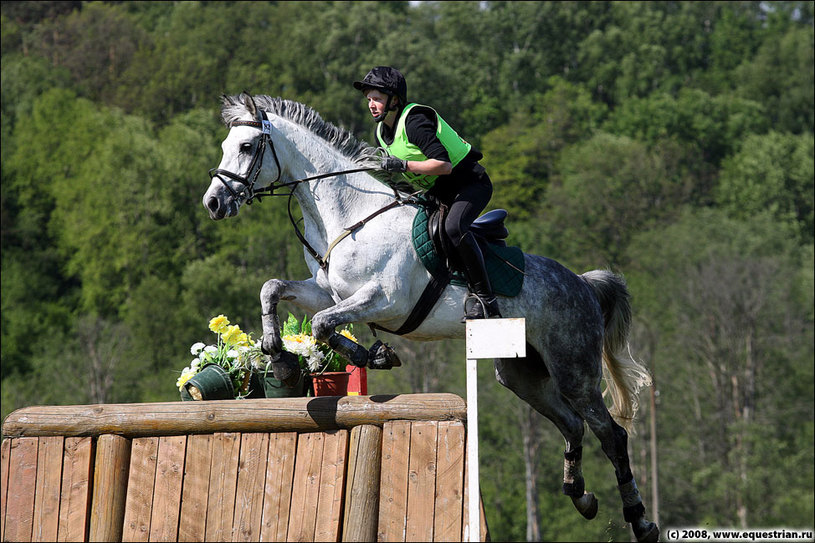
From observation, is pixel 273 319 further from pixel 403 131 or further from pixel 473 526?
pixel 473 526

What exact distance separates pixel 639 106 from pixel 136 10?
36.8 m

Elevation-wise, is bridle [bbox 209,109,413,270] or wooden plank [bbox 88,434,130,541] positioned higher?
bridle [bbox 209,109,413,270]

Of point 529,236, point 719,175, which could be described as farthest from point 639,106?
point 529,236

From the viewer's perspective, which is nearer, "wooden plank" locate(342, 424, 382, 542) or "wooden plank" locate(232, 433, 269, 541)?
"wooden plank" locate(342, 424, 382, 542)

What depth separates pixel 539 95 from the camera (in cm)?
6600

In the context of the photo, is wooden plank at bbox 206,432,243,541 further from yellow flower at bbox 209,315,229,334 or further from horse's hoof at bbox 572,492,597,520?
horse's hoof at bbox 572,492,597,520

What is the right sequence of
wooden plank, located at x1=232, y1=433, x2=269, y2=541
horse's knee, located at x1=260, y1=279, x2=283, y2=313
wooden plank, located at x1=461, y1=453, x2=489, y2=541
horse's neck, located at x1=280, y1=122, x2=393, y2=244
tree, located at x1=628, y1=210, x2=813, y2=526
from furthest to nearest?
1. tree, located at x1=628, y1=210, x2=813, y2=526
2. horse's neck, located at x1=280, y1=122, x2=393, y2=244
3. horse's knee, located at x1=260, y1=279, x2=283, y2=313
4. wooden plank, located at x1=232, y1=433, x2=269, y2=541
5. wooden plank, located at x1=461, y1=453, x2=489, y2=541

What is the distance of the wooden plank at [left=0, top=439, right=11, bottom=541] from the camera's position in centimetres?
548

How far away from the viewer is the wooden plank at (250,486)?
538 centimetres

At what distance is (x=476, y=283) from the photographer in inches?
245

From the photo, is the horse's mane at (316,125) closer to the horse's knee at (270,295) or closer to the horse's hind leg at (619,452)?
the horse's knee at (270,295)

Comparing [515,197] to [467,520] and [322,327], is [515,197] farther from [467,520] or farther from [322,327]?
[467,520]

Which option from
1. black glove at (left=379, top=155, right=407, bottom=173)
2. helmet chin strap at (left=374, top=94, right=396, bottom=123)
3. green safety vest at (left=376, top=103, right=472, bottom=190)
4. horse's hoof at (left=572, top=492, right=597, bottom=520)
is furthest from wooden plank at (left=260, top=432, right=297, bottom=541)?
horse's hoof at (left=572, top=492, right=597, bottom=520)

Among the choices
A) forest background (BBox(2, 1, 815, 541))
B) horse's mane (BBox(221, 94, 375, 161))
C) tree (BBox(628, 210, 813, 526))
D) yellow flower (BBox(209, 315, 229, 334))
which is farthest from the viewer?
forest background (BBox(2, 1, 815, 541))
